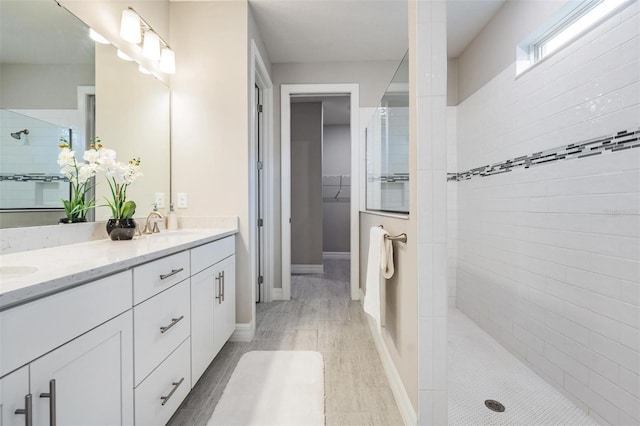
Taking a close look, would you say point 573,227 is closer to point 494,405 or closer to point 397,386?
point 494,405

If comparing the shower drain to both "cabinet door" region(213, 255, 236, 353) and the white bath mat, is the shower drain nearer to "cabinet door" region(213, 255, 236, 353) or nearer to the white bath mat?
the white bath mat

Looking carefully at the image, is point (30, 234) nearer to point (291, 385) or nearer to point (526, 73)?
point (291, 385)

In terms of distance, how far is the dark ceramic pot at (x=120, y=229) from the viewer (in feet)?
4.81

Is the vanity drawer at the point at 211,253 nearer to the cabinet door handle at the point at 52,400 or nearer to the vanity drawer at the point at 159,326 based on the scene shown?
the vanity drawer at the point at 159,326

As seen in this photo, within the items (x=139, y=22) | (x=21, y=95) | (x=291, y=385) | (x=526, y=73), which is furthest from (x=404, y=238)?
(x=139, y=22)

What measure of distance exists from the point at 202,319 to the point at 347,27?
263 centimetres

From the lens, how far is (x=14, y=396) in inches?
23.2

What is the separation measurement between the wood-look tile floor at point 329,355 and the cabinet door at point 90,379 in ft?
1.98

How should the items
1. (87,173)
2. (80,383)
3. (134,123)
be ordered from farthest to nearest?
(134,123), (87,173), (80,383)

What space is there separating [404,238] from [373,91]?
234 cm

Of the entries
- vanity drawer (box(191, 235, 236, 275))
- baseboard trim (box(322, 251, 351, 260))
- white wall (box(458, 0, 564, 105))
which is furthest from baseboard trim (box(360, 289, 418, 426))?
baseboard trim (box(322, 251, 351, 260))

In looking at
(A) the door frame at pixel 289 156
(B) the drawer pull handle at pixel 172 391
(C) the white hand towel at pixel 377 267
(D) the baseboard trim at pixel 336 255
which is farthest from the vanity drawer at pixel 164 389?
(D) the baseboard trim at pixel 336 255

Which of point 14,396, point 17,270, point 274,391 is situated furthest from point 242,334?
point 14,396

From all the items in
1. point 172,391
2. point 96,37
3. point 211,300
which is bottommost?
point 172,391
